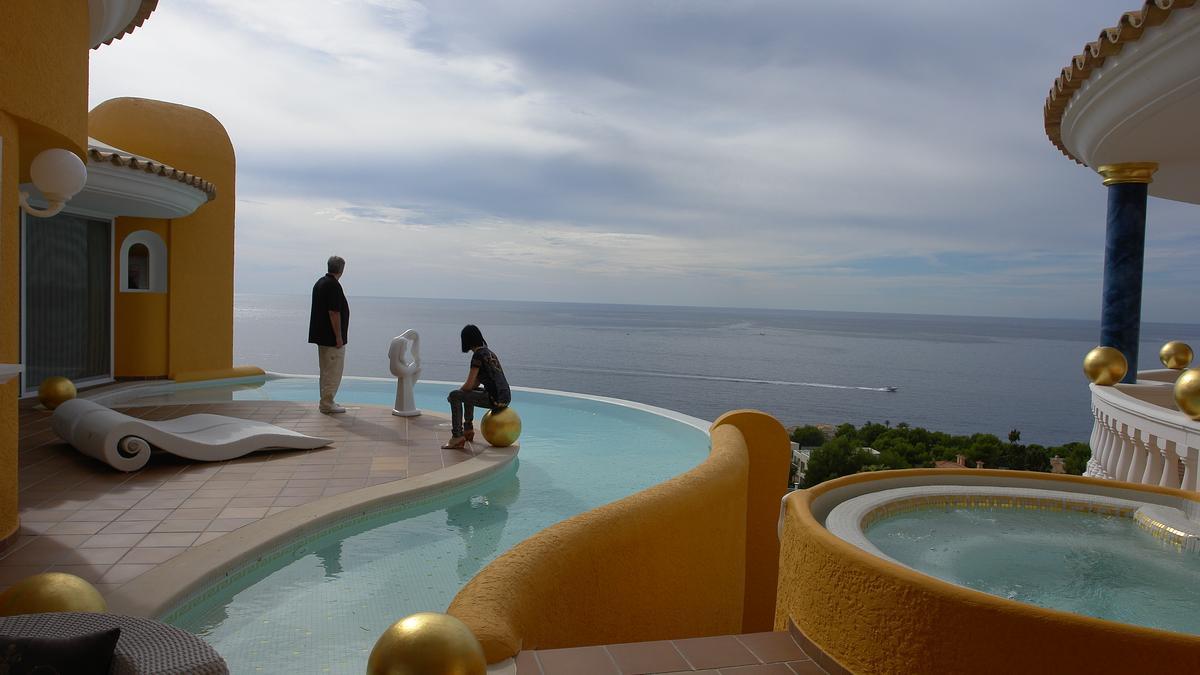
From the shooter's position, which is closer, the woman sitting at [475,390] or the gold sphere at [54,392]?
the woman sitting at [475,390]

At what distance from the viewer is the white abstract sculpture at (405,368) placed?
9.01 meters

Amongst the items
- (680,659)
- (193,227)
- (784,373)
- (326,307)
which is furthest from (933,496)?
(784,373)

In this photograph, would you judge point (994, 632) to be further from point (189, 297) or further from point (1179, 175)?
point (189, 297)

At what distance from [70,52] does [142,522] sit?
2.98m

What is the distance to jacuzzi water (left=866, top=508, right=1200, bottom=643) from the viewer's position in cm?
267

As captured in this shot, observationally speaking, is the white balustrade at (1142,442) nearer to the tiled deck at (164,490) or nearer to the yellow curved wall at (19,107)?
the tiled deck at (164,490)

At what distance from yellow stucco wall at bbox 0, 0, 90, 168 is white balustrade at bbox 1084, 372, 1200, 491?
6.89 meters

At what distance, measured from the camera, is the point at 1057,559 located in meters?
3.06

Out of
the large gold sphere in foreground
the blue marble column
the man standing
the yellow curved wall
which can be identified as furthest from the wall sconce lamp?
the blue marble column

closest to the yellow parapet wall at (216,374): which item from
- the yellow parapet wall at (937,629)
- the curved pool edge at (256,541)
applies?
the curved pool edge at (256,541)

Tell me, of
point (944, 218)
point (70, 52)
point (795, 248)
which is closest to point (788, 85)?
point (70, 52)

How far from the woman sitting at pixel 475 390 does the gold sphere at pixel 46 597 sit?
15.5 feet

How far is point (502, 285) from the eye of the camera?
219ft

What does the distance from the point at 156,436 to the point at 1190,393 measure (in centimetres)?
740
